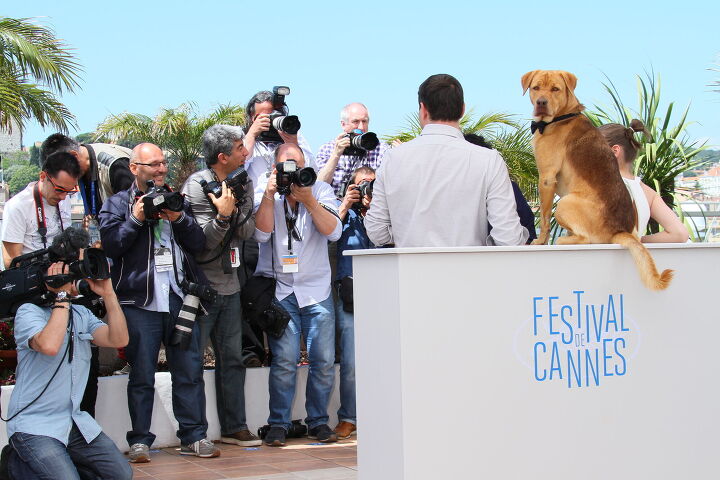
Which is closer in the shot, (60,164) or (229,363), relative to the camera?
(60,164)

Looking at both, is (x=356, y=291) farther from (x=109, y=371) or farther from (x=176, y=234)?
(x=109, y=371)

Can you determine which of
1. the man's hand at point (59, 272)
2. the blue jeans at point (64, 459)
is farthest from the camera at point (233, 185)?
the blue jeans at point (64, 459)

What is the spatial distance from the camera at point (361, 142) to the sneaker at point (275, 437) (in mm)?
2092

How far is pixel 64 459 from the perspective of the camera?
4.35m

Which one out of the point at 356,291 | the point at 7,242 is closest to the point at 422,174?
the point at 356,291

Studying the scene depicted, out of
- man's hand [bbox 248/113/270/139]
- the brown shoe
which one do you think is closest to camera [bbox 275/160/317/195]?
man's hand [bbox 248/113/270/139]

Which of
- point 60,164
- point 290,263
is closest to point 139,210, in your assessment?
point 60,164

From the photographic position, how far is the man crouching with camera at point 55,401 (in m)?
4.34

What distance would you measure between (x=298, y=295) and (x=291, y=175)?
891mm

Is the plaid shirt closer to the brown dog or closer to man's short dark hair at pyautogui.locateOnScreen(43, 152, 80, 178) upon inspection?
man's short dark hair at pyautogui.locateOnScreen(43, 152, 80, 178)

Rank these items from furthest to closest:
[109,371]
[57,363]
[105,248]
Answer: [109,371] < [105,248] < [57,363]

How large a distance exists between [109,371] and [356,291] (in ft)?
13.5

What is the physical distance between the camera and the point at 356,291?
3.73 metres

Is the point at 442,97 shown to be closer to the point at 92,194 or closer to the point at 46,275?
the point at 46,275
